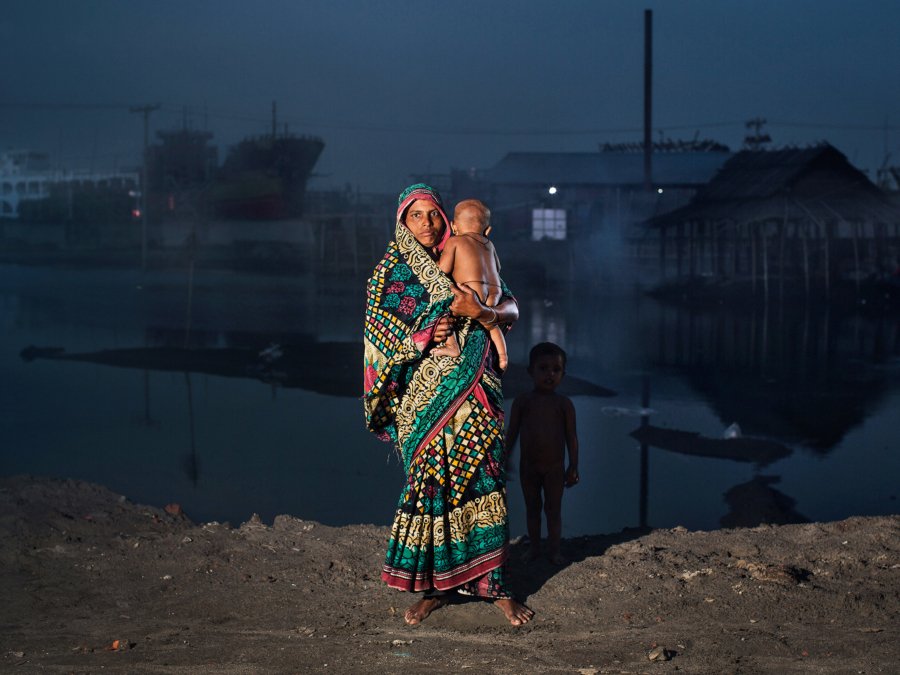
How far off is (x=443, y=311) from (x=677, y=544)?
1884 mm

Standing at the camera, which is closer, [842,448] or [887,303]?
[842,448]

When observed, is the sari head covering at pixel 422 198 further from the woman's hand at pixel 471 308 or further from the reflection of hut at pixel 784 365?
the reflection of hut at pixel 784 365

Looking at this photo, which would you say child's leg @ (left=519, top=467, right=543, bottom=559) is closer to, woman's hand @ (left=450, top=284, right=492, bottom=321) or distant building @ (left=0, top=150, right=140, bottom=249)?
woman's hand @ (left=450, top=284, right=492, bottom=321)

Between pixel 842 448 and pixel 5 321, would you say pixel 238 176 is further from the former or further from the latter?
pixel 842 448

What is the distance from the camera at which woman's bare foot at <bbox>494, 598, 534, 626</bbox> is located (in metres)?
3.59

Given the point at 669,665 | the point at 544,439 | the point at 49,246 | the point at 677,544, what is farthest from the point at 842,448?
the point at 49,246

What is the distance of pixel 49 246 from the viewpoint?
46.6 meters

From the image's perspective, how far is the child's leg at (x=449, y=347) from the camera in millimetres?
3555

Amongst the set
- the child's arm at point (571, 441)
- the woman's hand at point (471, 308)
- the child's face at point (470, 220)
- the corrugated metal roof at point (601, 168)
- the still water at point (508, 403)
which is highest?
the corrugated metal roof at point (601, 168)

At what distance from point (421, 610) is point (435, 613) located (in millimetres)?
104

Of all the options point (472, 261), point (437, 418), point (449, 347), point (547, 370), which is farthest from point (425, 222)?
point (547, 370)

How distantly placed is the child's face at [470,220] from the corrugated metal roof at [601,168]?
113 feet

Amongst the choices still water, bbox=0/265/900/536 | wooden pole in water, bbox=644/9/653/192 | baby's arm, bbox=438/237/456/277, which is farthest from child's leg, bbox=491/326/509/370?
wooden pole in water, bbox=644/9/653/192

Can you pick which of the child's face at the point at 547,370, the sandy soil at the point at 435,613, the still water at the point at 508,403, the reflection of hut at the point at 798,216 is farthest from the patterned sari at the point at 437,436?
the reflection of hut at the point at 798,216
